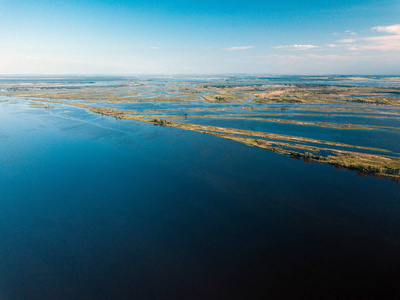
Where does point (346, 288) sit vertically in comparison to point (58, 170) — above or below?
below

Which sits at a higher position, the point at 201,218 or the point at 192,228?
the point at 201,218

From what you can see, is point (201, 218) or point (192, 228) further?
point (201, 218)

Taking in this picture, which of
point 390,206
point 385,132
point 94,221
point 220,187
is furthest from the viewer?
point 385,132

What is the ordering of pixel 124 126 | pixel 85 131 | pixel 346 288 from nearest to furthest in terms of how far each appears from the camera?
1. pixel 346 288
2. pixel 85 131
3. pixel 124 126

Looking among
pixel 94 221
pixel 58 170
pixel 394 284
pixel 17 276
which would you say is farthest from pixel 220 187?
pixel 58 170

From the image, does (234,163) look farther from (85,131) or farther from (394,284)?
(85,131)
